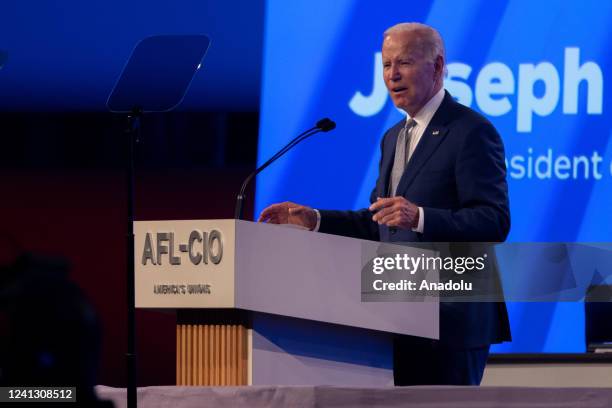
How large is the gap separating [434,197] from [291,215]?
1.25 feet

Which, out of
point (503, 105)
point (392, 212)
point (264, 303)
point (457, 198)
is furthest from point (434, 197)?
point (503, 105)

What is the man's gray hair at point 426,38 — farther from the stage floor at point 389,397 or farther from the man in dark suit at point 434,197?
the stage floor at point 389,397

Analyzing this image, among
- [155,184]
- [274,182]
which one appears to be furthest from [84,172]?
[274,182]

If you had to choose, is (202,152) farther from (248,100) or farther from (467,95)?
(467,95)

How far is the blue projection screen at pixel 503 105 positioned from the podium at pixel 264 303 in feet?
7.58

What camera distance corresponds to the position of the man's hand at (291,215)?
2748mm

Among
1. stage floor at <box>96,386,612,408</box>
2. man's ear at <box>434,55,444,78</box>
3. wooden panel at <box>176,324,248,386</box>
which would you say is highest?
man's ear at <box>434,55,444,78</box>

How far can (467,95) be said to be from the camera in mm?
→ 4727

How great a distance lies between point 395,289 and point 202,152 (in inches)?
196

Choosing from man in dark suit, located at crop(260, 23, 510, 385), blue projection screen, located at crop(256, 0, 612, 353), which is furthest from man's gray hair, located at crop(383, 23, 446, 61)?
blue projection screen, located at crop(256, 0, 612, 353)

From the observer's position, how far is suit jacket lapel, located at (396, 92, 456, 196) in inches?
112

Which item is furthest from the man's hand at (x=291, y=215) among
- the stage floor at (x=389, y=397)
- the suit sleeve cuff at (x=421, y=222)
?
the stage floor at (x=389, y=397)

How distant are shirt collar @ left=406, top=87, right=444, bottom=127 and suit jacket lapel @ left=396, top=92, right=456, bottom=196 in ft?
0.06

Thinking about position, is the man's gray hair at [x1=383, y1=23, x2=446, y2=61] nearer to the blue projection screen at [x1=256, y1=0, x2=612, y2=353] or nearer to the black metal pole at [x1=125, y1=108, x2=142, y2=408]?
the black metal pole at [x1=125, y1=108, x2=142, y2=408]
